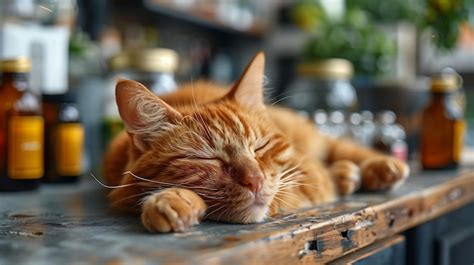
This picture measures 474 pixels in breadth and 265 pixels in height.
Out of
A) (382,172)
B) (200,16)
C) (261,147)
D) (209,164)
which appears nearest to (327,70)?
(382,172)

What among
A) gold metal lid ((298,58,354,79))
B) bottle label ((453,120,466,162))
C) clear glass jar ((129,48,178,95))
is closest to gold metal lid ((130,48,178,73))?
clear glass jar ((129,48,178,95))

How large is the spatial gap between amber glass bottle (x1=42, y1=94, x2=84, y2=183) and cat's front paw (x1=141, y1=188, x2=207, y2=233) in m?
0.61

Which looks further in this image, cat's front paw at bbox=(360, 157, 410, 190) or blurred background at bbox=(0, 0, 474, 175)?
blurred background at bbox=(0, 0, 474, 175)

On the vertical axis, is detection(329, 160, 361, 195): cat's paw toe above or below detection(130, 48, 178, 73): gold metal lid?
below

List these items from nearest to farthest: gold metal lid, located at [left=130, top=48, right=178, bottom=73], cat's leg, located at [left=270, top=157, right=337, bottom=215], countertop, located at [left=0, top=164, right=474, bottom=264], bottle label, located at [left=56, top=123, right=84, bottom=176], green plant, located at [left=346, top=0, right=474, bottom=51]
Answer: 1. countertop, located at [left=0, top=164, right=474, bottom=264]
2. cat's leg, located at [left=270, top=157, right=337, bottom=215]
3. bottle label, located at [left=56, top=123, right=84, bottom=176]
4. gold metal lid, located at [left=130, top=48, right=178, bottom=73]
5. green plant, located at [left=346, top=0, right=474, bottom=51]

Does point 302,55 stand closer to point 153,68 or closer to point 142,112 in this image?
point 153,68

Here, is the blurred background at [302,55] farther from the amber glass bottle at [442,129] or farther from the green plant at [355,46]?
the amber glass bottle at [442,129]

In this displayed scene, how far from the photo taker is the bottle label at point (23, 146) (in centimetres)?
119

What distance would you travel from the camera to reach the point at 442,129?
157cm

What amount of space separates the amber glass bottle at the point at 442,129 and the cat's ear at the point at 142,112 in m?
0.89

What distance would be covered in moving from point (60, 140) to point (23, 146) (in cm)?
15

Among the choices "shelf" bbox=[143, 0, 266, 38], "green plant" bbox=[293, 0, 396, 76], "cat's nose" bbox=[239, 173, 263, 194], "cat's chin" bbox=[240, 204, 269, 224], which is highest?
"shelf" bbox=[143, 0, 266, 38]

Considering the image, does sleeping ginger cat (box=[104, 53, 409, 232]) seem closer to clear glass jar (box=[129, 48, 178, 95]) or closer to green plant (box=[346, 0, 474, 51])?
clear glass jar (box=[129, 48, 178, 95])

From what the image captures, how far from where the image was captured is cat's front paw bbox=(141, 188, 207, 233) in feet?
A: 2.46
